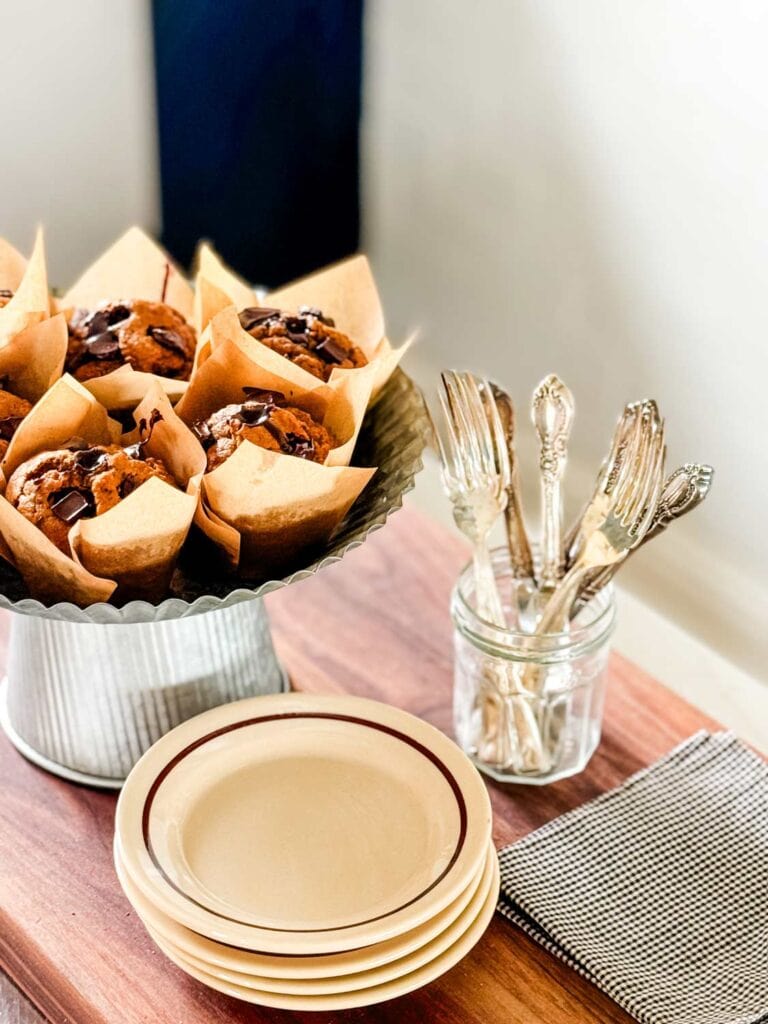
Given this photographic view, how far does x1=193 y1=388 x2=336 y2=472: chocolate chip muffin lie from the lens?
79 centimetres

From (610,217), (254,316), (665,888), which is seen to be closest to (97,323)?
(254,316)

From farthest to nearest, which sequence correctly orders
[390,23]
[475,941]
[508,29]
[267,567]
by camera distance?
[390,23] < [508,29] < [267,567] < [475,941]

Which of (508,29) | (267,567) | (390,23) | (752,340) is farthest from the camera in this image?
(390,23)

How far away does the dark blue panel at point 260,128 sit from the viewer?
1832 mm

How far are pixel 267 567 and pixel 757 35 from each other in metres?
0.96

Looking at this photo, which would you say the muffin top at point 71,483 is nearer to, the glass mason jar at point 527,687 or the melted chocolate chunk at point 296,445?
the melted chocolate chunk at point 296,445

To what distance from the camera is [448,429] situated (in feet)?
2.76

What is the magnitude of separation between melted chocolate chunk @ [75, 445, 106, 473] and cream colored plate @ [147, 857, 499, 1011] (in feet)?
0.93

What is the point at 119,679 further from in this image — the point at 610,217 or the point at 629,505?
the point at 610,217

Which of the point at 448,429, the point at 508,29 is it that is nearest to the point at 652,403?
the point at 448,429

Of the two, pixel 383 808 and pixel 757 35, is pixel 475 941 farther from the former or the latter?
pixel 757 35

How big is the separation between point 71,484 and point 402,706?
13.2 inches

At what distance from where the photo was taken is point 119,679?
33.4 inches

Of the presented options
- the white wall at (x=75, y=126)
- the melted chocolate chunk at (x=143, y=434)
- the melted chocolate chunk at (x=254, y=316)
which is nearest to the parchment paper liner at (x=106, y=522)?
the melted chocolate chunk at (x=143, y=434)
